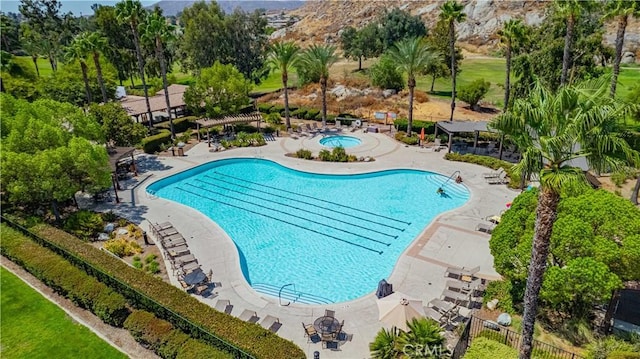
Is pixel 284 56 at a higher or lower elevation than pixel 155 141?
higher

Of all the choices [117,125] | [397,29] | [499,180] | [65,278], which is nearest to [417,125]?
[499,180]

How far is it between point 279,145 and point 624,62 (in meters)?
67.1

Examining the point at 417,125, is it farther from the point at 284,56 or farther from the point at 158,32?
the point at 158,32

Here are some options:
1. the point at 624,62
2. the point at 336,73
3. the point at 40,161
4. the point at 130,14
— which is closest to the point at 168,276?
the point at 40,161

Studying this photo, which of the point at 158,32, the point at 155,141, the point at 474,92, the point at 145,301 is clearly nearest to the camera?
the point at 145,301

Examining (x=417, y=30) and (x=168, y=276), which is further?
(x=417, y=30)

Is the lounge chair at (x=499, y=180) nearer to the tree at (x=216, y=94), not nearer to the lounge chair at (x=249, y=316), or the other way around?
Result: the lounge chair at (x=249, y=316)

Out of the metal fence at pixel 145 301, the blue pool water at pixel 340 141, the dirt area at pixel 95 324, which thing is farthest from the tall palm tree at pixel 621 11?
the dirt area at pixel 95 324

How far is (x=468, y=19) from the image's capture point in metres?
110

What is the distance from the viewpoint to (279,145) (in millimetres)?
39344

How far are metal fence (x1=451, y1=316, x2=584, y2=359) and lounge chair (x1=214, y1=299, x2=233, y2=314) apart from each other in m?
9.09

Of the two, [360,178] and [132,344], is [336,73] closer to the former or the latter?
[360,178]

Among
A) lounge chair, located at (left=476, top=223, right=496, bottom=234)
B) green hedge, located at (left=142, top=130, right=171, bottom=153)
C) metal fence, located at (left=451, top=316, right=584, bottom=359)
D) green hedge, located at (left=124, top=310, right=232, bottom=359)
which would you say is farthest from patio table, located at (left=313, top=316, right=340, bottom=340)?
green hedge, located at (left=142, top=130, right=171, bottom=153)

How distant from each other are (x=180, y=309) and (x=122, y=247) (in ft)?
26.1
